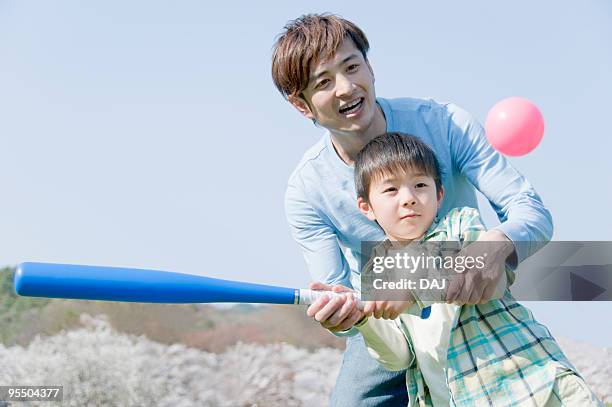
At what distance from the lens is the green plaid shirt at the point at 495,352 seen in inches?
77.9

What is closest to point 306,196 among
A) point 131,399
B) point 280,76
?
point 280,76

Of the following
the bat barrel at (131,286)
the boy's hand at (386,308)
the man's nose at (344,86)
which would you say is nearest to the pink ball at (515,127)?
the man's nose at (344,86)

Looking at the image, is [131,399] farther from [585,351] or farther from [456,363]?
[456,363]

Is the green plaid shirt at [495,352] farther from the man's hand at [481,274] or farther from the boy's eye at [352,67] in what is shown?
the boy's eye at [352,67]

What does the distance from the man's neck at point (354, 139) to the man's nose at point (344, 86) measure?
123 mm

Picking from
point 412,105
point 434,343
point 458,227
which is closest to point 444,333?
point 434,343

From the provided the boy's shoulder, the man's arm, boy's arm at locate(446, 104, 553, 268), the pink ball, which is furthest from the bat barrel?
the pink ball

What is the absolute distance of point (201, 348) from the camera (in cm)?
559

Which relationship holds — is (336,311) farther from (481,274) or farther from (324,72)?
(324,72)

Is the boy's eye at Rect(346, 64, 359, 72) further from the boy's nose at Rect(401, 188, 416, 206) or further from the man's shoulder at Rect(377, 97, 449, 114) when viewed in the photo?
the boy's nose at Rect(401, 188, 416, 206)

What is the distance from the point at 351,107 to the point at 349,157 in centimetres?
19

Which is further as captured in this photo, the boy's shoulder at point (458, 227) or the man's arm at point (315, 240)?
the man's arm at point (315, 240)

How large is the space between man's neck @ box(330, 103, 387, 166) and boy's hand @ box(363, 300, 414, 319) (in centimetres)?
62

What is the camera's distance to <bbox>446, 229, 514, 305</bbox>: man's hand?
2051 mm
